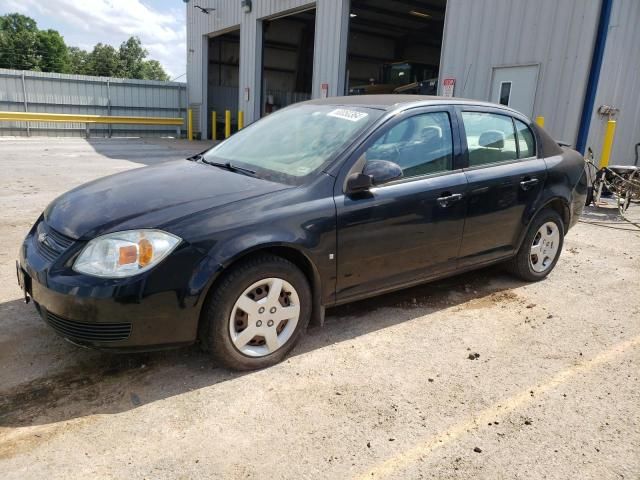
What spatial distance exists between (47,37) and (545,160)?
72441 millimetres

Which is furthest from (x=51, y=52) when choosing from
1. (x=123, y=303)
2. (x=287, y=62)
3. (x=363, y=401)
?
(x=363, y=401)

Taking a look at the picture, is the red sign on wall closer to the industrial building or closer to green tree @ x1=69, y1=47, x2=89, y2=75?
the industrial building

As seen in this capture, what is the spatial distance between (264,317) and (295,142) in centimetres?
131

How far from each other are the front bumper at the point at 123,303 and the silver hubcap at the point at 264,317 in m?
0.26

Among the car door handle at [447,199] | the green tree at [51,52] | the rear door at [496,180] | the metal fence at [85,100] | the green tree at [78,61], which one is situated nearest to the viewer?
the car door handle at [447,199]

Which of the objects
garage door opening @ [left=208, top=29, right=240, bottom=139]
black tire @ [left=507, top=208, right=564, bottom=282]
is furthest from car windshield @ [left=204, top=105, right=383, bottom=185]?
garage door opening @ [left=208, top=29, right=240, bottom=139]

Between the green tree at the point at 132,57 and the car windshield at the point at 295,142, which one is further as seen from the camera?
the green tree at the point at 132,57

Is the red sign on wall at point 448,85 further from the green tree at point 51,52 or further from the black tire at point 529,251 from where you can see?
the green tree at point 51,52

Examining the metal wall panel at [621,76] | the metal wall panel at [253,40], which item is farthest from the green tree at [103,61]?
the metal wall panel at [621,76]

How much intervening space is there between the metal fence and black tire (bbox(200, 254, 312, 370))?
2079 cm

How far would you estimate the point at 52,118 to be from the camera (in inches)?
773

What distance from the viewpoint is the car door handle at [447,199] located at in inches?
139

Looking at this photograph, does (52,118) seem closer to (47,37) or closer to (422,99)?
(422,99)

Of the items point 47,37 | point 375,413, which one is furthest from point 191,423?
point 47,37
